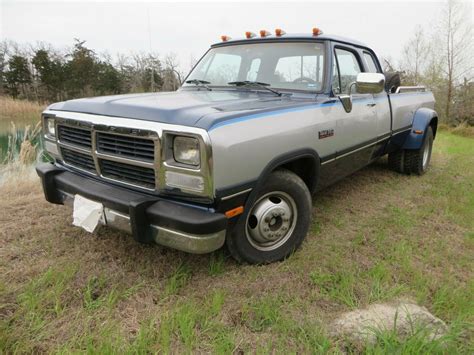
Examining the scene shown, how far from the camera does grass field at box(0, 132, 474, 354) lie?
1.90 metres

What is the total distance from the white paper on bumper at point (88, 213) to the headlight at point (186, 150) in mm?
677

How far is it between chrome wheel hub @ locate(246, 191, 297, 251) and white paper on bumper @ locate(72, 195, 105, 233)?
105 cm

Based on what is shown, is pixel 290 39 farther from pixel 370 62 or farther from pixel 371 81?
pixel 370 62

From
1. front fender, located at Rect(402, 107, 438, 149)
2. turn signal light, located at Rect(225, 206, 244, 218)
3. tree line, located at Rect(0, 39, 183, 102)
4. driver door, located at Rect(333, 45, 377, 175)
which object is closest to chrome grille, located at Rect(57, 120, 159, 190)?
turn signal light, located at Rect(225, 206, 244, 218)

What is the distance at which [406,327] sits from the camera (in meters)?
1.99

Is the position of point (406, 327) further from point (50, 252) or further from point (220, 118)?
point (50, 252)

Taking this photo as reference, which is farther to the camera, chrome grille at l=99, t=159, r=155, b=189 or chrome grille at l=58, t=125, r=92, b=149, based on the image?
chrome grille at l=58, t=125, r=92, b=149

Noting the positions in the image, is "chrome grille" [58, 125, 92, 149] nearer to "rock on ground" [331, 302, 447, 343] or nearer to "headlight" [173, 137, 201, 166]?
"headlight" [173, 137, 201, 166]

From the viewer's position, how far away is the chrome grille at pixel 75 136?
249cm

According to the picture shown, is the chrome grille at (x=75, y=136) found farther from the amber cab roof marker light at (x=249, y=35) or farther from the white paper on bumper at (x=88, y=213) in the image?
the amber cab roof marker light at (x=249, y=35)

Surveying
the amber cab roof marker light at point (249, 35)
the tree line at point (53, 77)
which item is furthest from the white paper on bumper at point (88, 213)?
the tree line at point (53, 77)

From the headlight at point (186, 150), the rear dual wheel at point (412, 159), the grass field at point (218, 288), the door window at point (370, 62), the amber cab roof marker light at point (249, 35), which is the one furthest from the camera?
the rear dual wheel at point (412, 159)

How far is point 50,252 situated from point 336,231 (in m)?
2.59

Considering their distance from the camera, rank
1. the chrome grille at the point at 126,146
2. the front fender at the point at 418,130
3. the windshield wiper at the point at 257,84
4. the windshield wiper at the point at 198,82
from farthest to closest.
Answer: the front fender at the point at 418,130
the windshield wiper at the point at 198,82
the windshield wiper at the point at 257,84
the chrome grille at the point at 126,146
